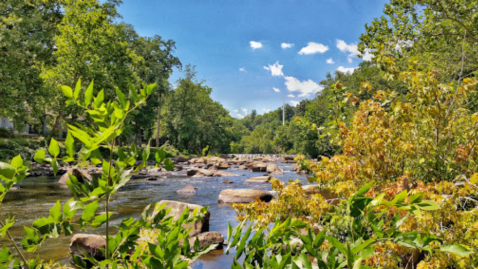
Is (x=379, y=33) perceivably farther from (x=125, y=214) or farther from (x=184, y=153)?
(x=184, y=153)

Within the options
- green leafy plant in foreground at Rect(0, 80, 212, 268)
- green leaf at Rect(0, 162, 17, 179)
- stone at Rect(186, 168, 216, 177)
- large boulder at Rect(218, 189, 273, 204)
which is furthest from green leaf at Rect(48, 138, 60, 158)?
stone at Rect(186, 168, 216, 177)

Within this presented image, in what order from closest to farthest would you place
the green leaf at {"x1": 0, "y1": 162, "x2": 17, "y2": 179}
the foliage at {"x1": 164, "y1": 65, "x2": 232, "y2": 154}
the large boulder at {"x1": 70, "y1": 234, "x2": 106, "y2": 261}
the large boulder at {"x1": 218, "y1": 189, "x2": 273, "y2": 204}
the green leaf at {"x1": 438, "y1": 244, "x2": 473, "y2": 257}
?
the green leaf at {"x1": 438, "y1": 244, "x2": 473, "y2": 257}, the green leaf at {"x1": 0, "y1": 162, "x2": 17, "y2": 179}, the large boulder at {"x1": 70, "y1": 234, "x2": 106, "y2": 261}, the large boulder at {"x1": 218, "y1": 189, "x2": 273, "y2": 204}, the foliage at {"x1": 164, "y1": 65, "x2": 232, "y2": 154}

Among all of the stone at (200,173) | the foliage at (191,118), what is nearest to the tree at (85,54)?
the stone at (200,173)

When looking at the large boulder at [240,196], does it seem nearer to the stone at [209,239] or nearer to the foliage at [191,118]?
the stone at [209,239]

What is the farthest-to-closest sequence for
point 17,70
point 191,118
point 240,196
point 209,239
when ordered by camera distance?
point 191,118, point 17,70, point 240,196, point 209,239

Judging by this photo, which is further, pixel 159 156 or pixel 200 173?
pixel 200 173

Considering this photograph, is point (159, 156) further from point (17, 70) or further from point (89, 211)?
point (17, 70)

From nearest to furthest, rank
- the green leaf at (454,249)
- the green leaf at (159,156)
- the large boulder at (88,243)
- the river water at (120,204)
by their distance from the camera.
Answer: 1. the green leaf at (454,249)
2. the green leaf at (159,156)
3. the large boulder at (88,243)
4. the river water at (120,204)

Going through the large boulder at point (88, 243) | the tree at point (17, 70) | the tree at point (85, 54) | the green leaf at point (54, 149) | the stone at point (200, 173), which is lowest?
the stone at point (200, 173)

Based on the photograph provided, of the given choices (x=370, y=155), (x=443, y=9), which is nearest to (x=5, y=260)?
(x=370, y=155)

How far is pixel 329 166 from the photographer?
4379 millimetres

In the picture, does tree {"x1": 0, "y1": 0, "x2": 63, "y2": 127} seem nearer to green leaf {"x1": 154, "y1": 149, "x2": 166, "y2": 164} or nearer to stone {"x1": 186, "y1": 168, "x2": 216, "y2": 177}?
stone {"x1": 186, "y1": 168, "x2": 216, "y2": 177}

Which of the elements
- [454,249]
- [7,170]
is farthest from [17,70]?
[454,249]

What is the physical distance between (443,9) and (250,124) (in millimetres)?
152716
